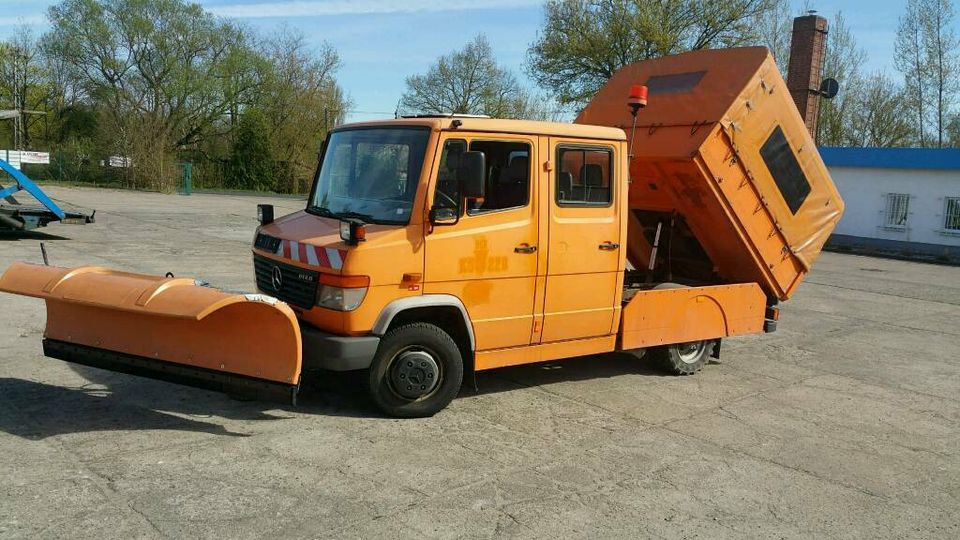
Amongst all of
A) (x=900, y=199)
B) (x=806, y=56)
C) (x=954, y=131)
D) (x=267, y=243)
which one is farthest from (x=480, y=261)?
(x=954, y=131)

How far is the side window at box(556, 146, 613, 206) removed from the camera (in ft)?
21.0

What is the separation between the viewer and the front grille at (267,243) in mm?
6059

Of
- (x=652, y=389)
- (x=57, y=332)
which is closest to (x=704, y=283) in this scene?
(x=652, y=389)

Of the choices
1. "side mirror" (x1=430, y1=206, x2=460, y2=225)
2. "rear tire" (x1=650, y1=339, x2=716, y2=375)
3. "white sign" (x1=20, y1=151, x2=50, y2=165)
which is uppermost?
"white sign" (x1=20, y1=151, x2=50, y2=165)

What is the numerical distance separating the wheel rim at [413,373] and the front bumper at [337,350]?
0.29 meters

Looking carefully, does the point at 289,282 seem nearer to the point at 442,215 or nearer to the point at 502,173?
the point at 442,215

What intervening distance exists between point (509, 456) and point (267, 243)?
8.59ft

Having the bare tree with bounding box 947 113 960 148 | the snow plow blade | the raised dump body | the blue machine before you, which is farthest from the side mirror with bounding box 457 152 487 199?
the bare tree with bounding box 947 113 960 148

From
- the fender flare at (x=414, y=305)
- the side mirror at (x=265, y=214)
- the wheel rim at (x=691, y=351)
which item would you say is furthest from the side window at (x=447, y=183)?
the wheel rim at (x=691, y=351)

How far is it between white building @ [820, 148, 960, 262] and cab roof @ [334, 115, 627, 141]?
23.5 metres

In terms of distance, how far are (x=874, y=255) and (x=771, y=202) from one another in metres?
21.1

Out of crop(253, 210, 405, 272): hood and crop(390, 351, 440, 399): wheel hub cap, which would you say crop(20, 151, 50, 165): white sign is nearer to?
crop(253, 210, 405, 272): hood

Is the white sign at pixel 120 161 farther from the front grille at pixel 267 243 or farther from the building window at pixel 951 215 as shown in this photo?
the front grille at pixel 267 243

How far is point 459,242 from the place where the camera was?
583 centimetres
